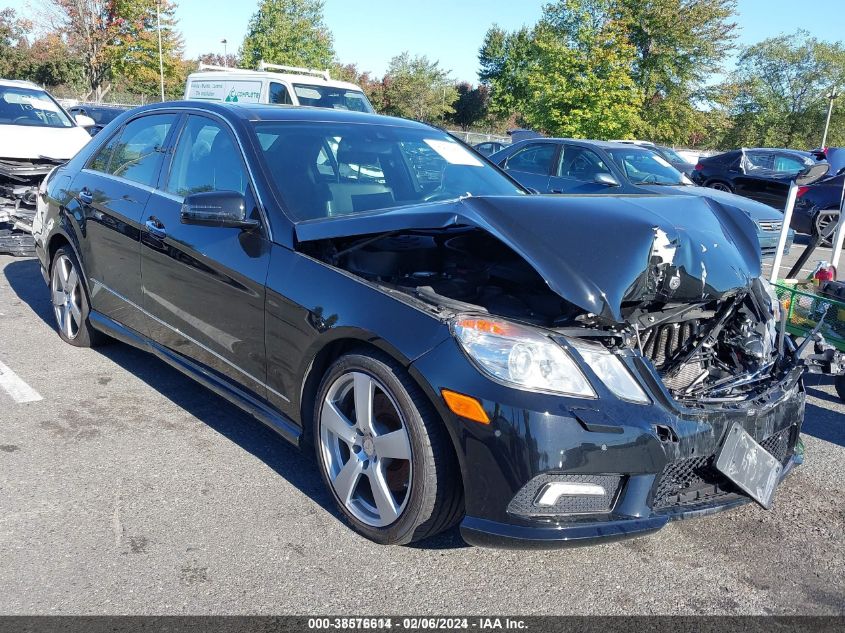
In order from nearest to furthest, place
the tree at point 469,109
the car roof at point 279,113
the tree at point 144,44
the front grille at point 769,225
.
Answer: the car roof at point 279,113 < the front grille at point 769,225 < the tree at point 144,44 < the tree at point 469,109

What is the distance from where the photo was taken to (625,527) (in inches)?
98.3

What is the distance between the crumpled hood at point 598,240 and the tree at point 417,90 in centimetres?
4969

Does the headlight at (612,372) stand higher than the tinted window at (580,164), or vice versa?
the tinted window at (580,164)

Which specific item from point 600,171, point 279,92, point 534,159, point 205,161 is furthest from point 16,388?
point 279,92

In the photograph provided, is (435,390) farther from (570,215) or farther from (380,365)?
(570,215)

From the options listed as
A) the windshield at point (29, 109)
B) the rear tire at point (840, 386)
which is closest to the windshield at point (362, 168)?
the rear tire at point (840, 386)

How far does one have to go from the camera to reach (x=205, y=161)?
387cm

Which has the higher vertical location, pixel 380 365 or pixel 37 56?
pixel 37 56

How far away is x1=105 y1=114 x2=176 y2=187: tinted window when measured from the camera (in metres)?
A: 4.25

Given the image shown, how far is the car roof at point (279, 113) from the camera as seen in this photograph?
384 centimetres

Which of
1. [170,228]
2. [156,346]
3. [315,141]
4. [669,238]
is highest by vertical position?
[315,141]

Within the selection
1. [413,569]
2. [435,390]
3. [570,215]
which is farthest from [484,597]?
[570,215]

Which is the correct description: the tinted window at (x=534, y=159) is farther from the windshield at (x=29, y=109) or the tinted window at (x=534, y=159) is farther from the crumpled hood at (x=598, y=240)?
the crumpled hood at (x=598, y=240)

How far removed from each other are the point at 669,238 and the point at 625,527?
3.55 feet
